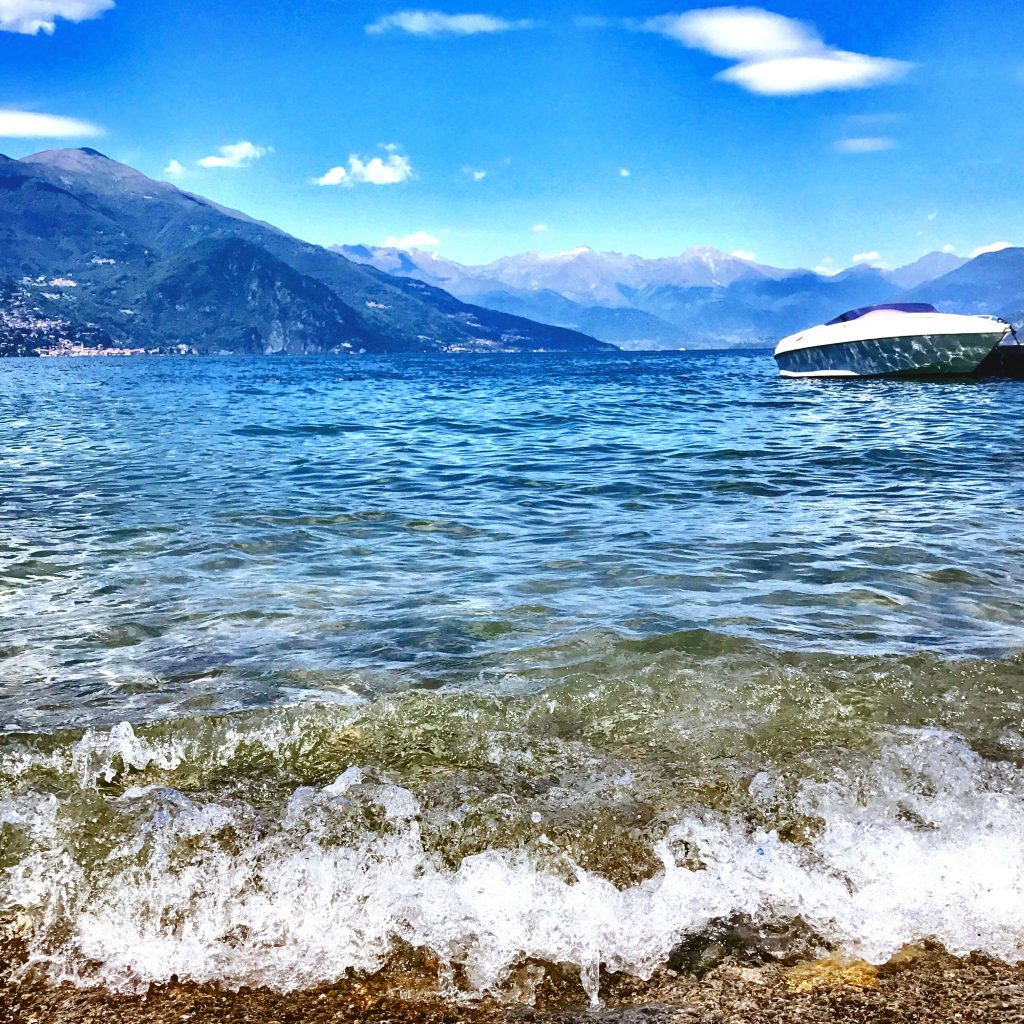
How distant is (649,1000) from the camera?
9.04 ft

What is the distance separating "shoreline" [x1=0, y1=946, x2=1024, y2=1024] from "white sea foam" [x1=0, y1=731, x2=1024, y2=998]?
3.5 inches

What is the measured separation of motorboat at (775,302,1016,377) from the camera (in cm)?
3447

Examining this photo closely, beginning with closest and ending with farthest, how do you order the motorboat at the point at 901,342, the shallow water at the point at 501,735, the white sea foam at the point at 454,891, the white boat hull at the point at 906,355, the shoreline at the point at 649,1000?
the shoreline at the point at 649,1000, the white sea foam at the point at 454,891, the shallow water at the point at 501,735, the motorboat at the point at 901,342, the white boat hull at the point at 906,355

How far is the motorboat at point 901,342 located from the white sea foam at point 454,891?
1428 inches

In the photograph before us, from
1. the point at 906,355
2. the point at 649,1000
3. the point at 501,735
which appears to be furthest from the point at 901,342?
the point at 649,1000

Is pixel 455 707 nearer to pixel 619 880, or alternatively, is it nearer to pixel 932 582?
pixel 619 880

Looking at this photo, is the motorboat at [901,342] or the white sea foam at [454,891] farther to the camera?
the motorboat at [901,342]

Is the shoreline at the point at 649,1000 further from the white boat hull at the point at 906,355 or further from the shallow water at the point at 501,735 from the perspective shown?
the white boat hull at the point at 906,355

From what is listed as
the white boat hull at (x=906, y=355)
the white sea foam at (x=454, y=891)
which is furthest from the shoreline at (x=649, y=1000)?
the white boat hull at (x=906, y=355)

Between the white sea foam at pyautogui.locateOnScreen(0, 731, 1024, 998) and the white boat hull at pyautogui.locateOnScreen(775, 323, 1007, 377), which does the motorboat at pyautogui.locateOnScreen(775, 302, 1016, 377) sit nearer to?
the white boat hull at pyautogui.locateOnScreen(775, 323, 1007, 377)

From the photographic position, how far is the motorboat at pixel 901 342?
34469 millimetres

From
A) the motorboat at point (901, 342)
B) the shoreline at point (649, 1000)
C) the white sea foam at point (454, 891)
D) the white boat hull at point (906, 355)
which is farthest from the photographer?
the white boat hull at point (906, 355)

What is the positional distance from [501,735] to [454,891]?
130 cm

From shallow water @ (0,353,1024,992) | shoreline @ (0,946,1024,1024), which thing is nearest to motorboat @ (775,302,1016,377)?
shallow water @ (0,353,1024,992)
